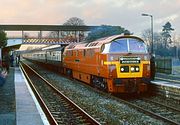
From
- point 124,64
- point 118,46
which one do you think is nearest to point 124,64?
point 124,64

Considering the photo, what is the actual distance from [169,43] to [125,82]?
9588 centimetres

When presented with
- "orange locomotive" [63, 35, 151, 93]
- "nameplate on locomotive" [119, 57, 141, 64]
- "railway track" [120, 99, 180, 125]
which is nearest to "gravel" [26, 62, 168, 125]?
"railway track" [120, 99, 180, 125]

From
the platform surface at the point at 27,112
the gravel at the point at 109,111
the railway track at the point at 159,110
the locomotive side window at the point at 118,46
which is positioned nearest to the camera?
the platform surface at the point at 27,112

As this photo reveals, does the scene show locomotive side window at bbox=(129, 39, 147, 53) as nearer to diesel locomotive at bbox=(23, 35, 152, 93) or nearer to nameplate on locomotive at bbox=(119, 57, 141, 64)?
diesel locomotive at bbox=(23, 35, 152, 93)

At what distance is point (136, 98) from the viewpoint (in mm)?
19750

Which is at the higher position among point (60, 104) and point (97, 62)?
point (97, 62)

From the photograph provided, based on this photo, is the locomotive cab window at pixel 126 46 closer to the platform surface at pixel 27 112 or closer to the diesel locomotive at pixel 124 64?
the diesel locomotive at pixel 124 64

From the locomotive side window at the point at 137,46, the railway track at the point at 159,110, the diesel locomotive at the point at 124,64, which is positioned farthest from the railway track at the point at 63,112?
the locomotive side window at the point at 137,46

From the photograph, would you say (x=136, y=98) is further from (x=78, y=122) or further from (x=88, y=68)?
(x=78, y=122)

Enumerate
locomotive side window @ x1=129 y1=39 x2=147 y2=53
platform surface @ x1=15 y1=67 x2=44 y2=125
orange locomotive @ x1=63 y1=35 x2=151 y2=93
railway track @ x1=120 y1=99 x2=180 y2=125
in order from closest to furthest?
1. platform surface @ x1=15 y1=67 x2=44 y2=125
2. railway track @ x1=120 y1=99 x2=180 y2=125
3. orange locomotive @ x1=63 y1=35 x2=151 y2=93
4. locomotive side window @ x1=129 y1=39 x2=147 y2=53

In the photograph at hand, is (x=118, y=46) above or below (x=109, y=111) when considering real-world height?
above

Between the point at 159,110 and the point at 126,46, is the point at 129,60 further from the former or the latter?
the point at 159,110

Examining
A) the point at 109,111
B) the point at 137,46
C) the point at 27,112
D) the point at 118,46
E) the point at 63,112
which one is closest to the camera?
the point at 27,112

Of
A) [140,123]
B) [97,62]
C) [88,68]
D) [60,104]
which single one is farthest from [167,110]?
[88,68]
